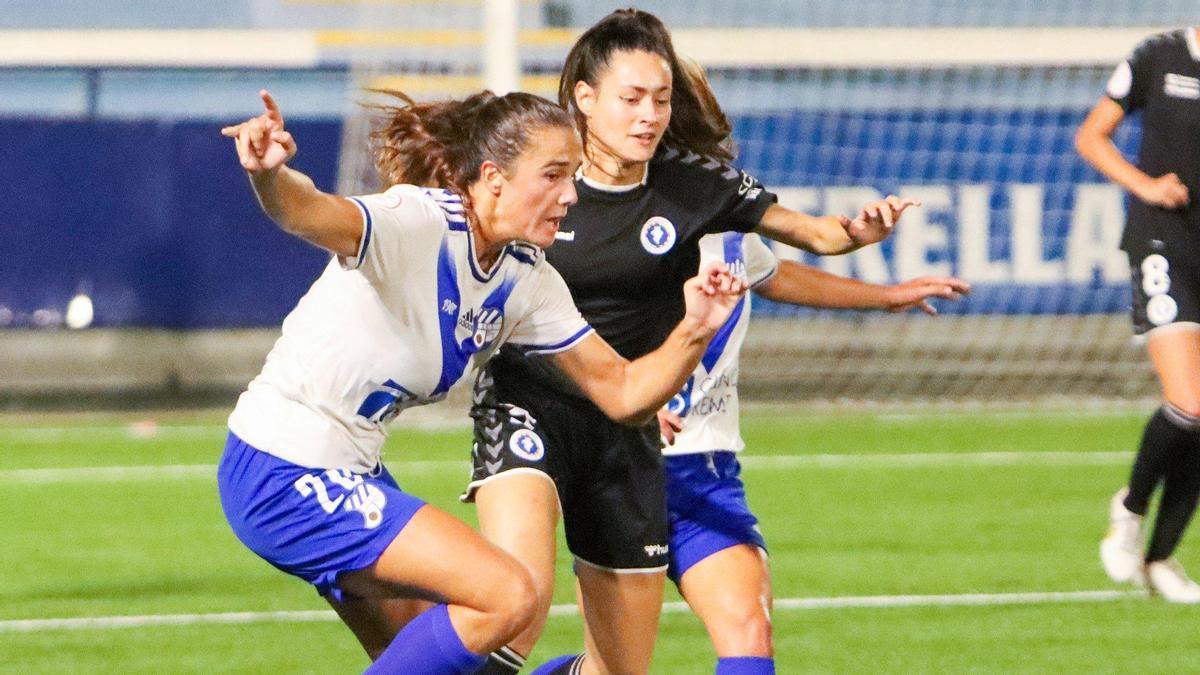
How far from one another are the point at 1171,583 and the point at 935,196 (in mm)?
6553

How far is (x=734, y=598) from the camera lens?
4.65m

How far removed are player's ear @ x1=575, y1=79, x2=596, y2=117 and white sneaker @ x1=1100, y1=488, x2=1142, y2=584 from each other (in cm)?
284

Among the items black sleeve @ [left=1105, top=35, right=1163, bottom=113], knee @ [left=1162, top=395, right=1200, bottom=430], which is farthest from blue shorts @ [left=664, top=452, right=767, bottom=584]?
black sleeve @ [left=1105, top=35, right=1163, bottom=113]

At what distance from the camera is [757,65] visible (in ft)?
46.1

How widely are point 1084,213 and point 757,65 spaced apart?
2545 mm

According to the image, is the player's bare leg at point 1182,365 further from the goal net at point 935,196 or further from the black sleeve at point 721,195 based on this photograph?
the goal net at point 935,196

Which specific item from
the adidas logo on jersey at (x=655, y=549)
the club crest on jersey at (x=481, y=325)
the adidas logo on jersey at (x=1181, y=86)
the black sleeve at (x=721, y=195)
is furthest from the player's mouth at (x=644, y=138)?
the adidas logo on jersey at (x=1181, y=86)

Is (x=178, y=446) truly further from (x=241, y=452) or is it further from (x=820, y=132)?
(x=241, y=452)

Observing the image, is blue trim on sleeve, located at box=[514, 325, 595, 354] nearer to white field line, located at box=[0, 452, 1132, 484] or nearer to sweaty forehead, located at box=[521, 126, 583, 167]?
sweaty forehead, located at box=[521, 126, 583, 167]

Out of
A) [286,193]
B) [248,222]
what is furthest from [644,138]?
[248,222]

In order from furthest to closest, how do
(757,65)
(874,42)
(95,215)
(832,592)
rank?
(874,42)
(757,65)
(95,215)
(832,592)

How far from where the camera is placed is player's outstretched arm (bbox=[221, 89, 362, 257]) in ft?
11.7

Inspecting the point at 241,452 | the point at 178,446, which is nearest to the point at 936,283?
the point at 241,452

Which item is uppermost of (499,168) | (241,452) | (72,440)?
(499,168)
